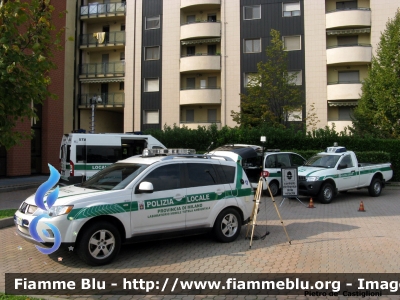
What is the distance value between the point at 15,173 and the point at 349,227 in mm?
16855

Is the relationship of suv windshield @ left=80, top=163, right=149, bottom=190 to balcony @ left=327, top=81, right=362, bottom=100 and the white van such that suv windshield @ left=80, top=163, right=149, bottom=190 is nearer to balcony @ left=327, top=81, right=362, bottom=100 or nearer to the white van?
the white van

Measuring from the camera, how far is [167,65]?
2983 cm

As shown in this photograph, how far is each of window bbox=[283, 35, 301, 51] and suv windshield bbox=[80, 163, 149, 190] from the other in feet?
76.6

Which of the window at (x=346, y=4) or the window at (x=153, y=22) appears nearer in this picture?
the window at (x=346, y=4)

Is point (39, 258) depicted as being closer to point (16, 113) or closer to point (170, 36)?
point (16, 113)

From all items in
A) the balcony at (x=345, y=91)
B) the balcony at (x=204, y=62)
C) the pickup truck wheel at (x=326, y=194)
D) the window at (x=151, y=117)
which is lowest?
the pickup truck wheel at (x=326, y=194)

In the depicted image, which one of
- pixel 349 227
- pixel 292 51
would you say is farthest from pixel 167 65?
pixel 349 227

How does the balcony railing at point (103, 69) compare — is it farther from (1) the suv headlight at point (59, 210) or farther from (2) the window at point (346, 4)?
(1) the suv headlight at point (59, 210)

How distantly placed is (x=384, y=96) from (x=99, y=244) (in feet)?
63.6

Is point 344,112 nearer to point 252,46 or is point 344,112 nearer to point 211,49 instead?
point 252,46

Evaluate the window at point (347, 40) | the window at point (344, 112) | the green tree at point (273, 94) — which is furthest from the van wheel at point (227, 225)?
the window at point (347, 40)

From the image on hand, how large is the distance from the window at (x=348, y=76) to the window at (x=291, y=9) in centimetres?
543

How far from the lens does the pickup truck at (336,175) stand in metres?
13.2

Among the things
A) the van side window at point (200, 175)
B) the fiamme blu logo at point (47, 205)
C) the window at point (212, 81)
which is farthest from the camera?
the window at point (212, 81)
